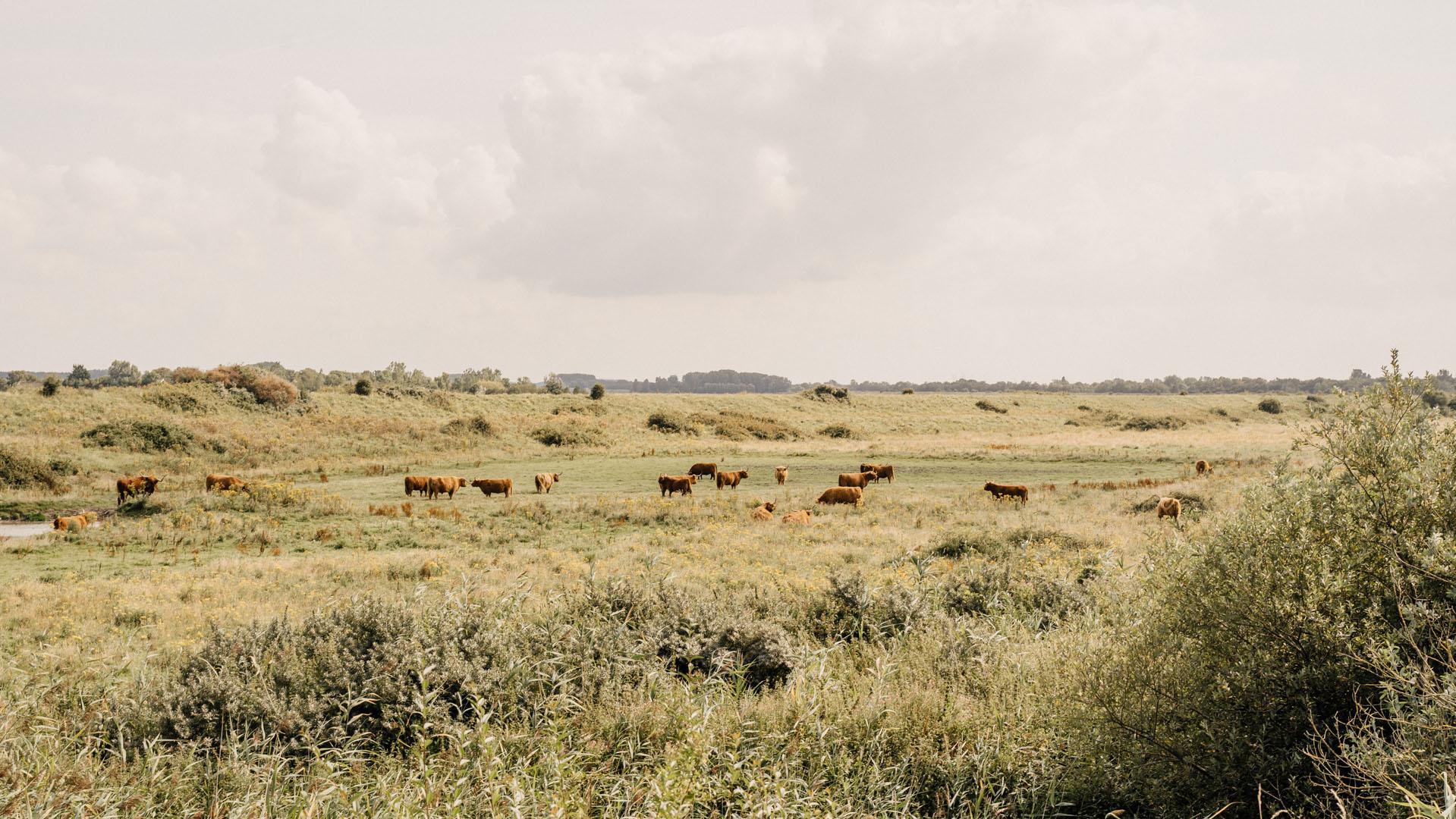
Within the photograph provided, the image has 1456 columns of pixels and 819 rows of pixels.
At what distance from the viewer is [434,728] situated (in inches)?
230

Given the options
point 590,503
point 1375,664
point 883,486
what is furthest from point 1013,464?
point 1375,664

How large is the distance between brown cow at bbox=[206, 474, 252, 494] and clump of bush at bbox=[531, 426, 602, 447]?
26389 millimetres

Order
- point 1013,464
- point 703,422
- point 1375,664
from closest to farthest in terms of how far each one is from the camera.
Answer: point 1375,664
point 1013,464
point 703,422

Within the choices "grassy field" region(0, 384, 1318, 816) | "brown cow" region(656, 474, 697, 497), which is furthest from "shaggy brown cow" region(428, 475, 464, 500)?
"brown cow" region(656, 474, 697, 497)

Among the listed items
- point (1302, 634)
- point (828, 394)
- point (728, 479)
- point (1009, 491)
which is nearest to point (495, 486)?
point (728, 479)

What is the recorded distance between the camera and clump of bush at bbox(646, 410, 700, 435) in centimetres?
7006

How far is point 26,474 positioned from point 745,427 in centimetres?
5294

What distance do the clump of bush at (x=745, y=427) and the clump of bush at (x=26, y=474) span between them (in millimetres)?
47549

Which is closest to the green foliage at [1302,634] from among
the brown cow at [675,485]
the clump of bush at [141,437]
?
the brown cow at [675,485]

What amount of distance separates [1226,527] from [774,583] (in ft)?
28.7

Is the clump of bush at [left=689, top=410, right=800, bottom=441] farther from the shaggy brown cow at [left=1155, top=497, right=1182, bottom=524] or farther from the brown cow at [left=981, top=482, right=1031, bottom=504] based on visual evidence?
the shaggy brown cow at [left=1155, top=497, right=1182, bottom=524]

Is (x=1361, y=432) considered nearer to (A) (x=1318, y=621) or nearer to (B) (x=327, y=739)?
(A) (x=1318, y=621)

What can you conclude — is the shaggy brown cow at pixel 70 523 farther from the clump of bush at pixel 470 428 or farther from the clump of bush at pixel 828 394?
the clump of bush at pixel 828 394

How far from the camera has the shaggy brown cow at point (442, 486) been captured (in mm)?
30808
